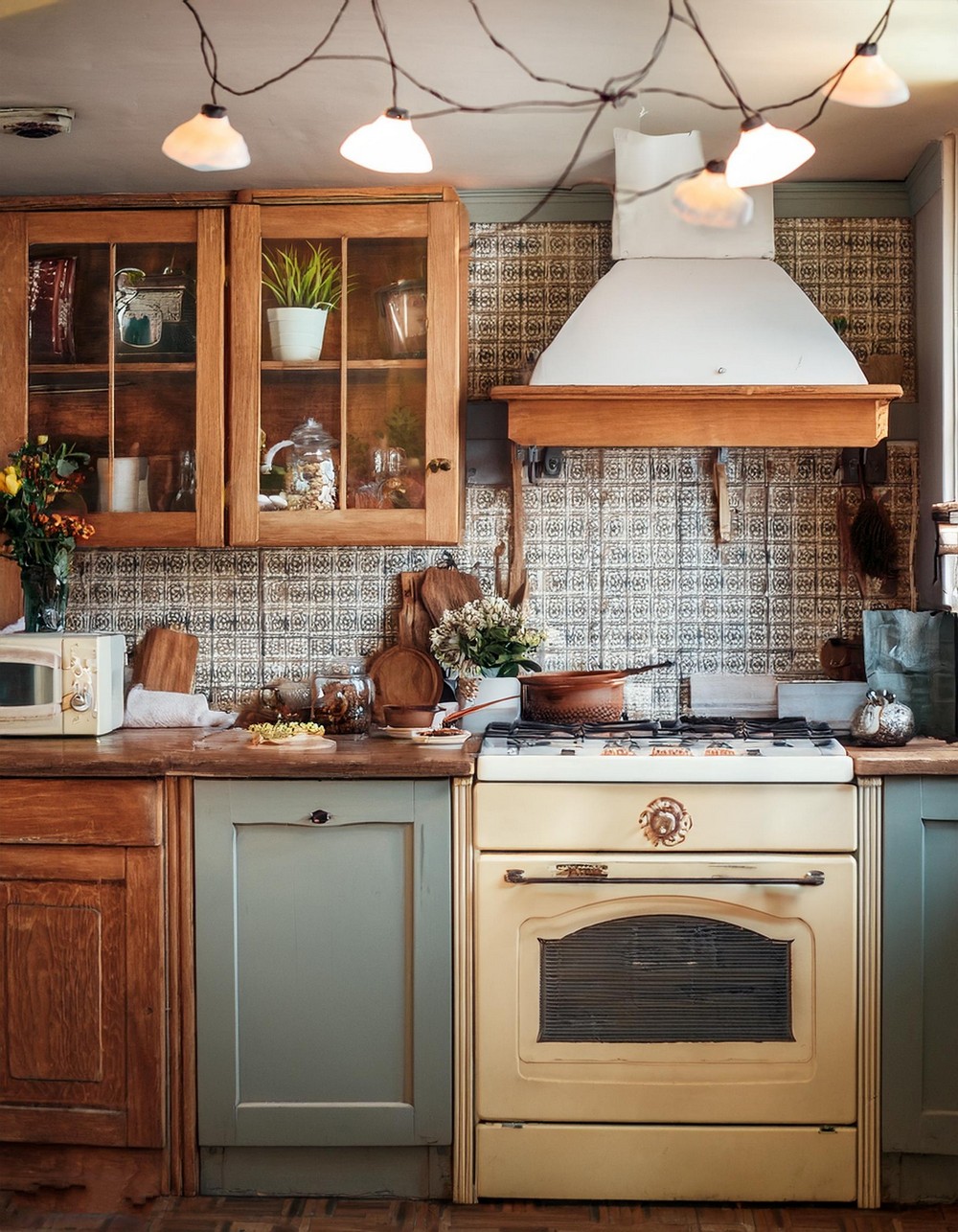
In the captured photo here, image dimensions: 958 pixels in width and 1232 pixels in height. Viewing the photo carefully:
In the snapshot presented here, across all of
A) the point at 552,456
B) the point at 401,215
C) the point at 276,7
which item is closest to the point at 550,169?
the point at 401,215

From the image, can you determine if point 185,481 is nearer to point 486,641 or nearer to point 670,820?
point 486,641

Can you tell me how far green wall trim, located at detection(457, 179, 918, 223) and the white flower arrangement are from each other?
1.01 m

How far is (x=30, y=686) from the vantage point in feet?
8.29

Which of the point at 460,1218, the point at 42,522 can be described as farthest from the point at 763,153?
the point at 460,1218

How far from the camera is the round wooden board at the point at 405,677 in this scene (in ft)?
9.48

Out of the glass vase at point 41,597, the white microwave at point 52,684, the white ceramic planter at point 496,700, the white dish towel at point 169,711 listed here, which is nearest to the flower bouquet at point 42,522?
the glass vase at point 41,597

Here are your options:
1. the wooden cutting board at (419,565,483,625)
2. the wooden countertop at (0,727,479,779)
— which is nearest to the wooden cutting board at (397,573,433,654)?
the wooden cutting board at (419,565,483,625)

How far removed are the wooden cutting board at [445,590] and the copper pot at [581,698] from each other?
0.39 metres

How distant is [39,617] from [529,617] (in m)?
1.21

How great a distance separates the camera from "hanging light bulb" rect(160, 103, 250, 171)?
1.71m

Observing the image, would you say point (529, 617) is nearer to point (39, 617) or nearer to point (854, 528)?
point (854, 528)

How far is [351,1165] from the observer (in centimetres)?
229

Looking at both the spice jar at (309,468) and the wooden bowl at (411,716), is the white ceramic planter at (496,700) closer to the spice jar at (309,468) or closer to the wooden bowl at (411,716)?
the wooden bowl at (411,716)

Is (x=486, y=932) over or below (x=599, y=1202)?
over
